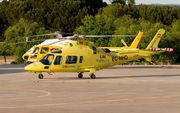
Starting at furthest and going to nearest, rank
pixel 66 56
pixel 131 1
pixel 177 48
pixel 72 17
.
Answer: pixel 131 1 < pixel 72 17 < pixel 177 48 < pixel 66 56

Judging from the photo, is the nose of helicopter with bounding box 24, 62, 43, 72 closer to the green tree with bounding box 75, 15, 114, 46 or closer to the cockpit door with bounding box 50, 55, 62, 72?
the cockpit door with bounding box 50, 55, 62, 72

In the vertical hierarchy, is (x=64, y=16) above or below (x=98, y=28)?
above

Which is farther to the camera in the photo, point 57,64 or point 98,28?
point 98,28

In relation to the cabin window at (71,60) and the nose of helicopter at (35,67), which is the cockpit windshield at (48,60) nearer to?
the nose of helicopter at (35,67)

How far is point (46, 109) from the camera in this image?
463 inches

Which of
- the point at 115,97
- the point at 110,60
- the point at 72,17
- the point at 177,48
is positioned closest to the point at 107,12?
the point at 72,17

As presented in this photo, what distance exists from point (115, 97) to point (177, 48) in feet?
154

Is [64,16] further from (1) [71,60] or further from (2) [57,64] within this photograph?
(2) [57,64]

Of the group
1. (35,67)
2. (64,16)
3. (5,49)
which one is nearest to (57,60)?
(35,67)

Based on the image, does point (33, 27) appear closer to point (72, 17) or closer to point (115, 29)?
point (72, 17)

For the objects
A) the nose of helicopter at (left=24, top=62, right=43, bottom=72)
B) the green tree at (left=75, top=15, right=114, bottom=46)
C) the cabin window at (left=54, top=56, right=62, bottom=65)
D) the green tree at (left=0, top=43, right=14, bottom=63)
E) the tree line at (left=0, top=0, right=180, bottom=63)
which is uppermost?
the tree line at (left=0, top=0, right=180, bottom=63)

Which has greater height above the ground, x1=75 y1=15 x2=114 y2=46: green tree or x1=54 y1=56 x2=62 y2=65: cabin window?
x1=75 y1=15 x2=114 y2=46: green tree

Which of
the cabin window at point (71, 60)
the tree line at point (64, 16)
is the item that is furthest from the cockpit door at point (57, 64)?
the tree line at point (64, 16)

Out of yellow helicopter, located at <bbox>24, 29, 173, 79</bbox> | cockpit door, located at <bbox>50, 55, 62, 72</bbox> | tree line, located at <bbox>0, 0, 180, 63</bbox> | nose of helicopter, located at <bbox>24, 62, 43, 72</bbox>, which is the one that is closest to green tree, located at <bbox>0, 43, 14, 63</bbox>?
tree line, located at <bbox>0, 0, 180, 63</bbox>
